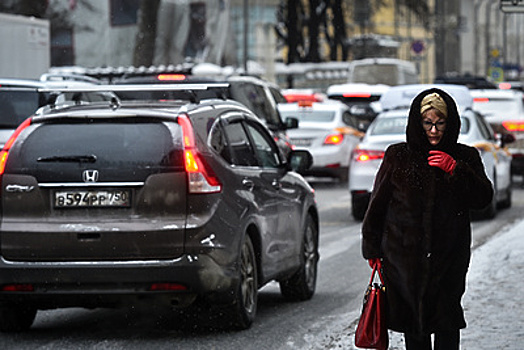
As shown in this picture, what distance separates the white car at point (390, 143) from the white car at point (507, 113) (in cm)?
491

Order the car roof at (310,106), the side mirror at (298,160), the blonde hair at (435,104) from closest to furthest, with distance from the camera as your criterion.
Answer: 1. the blonde hair at (435,104)
2. the side mirror at (298,160)
3. the car roof at (310,106)

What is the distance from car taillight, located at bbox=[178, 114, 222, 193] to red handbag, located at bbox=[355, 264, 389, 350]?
253cm

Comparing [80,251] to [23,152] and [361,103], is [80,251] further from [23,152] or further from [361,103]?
[361,103]

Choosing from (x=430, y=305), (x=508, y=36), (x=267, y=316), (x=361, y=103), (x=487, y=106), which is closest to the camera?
(x=430, y=305)

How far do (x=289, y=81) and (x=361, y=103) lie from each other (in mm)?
24657

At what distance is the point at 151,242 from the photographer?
342 inches

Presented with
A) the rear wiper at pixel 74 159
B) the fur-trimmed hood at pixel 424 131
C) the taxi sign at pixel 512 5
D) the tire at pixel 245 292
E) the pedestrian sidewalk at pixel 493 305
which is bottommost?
the pedestrian sidewalk at pixel 493 305

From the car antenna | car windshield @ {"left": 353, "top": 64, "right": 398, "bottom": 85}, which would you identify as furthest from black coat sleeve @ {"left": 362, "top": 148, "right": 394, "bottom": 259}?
car windshield @ {"left": 353, "top": 64, "right": 398, "bottom": 85}

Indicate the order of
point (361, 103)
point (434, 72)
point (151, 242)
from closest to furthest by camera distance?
point (151, 242)
point (361, 103)
point (434, 72)

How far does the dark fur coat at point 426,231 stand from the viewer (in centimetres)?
634

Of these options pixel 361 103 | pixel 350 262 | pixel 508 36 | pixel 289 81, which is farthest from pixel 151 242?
pixel 508 36

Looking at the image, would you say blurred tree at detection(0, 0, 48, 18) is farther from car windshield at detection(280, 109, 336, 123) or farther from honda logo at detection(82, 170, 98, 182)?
honda logo at detection(82, 170, 98, 182)

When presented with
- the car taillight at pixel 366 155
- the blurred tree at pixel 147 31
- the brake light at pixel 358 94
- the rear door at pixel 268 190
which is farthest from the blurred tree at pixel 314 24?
the rear door at pixel 268 190

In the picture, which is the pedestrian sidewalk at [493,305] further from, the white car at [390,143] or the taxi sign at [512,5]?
the white car at [390,143]
